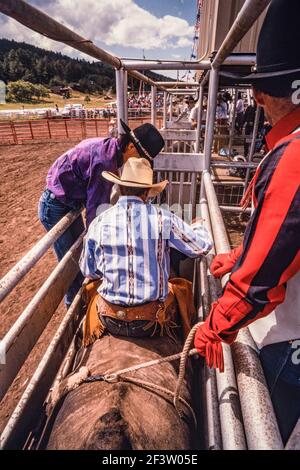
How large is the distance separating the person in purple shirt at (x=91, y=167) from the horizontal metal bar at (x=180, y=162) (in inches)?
34.8

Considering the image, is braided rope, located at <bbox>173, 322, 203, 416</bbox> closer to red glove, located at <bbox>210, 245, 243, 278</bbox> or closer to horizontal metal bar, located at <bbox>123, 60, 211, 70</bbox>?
red glove, located at <bbox>210, 245, 243, 278</bbox>

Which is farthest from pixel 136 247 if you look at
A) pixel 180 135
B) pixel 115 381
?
pixel 180 135

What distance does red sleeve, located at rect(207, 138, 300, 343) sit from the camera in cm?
97

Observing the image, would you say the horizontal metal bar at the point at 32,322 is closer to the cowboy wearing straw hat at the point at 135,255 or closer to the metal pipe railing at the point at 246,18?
the cowboy wearing straw hat at the point at 135,255

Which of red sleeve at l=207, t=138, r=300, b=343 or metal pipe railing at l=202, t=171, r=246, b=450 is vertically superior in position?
red sleeve at l=207, t=138, r=300, b=343

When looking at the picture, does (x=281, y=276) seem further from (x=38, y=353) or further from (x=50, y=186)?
(x=38, y=353)

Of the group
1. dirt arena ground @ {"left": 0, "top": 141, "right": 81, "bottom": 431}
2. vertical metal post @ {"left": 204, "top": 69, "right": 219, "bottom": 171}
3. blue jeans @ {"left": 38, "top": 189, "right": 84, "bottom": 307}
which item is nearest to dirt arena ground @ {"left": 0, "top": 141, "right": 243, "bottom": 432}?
dirt arena ground @ {"left": 0, "top": 141, "right": 81, "bottom": 431}

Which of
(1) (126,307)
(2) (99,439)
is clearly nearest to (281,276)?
(2) (99,439)

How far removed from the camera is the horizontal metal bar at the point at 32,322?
1544 mm

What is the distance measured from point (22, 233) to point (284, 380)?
7.29 m

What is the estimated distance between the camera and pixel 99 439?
114 centimetres

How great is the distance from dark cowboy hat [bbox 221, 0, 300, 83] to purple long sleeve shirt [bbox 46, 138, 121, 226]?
159cm

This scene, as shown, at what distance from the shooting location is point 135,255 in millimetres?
1910

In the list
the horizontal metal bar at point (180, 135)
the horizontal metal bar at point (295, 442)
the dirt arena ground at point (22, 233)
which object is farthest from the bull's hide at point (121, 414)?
the horizontal metal bar at point (180, 135)
